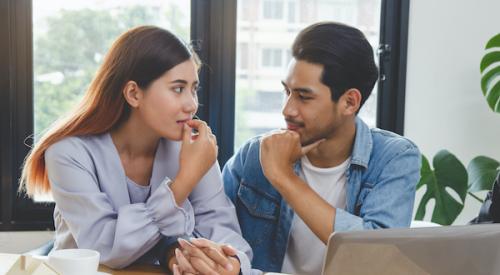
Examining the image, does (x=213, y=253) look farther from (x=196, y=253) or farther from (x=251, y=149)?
(x=251, y=149)

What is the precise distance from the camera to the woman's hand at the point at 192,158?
1479 millimetres

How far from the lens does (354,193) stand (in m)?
1.64

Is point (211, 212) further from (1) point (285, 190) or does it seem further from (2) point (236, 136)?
(2) point (236, 136)

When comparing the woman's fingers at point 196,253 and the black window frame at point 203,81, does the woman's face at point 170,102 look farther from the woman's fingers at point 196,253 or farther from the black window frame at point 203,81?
the black window frame at point 203,81

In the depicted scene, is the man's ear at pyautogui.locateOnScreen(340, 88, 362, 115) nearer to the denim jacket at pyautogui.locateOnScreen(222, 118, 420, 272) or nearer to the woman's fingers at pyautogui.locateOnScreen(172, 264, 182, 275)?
the denim jacket at pyautogui.locateOnScreen(222, 118, 420, 272)

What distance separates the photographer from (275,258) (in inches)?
67.6

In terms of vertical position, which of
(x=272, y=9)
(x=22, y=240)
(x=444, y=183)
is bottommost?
(x=22, y=240)

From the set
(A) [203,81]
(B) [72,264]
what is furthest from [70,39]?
(B) [72,264]

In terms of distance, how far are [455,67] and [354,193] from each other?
4.57 ft

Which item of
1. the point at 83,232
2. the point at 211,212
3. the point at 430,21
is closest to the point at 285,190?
the point at 211,212

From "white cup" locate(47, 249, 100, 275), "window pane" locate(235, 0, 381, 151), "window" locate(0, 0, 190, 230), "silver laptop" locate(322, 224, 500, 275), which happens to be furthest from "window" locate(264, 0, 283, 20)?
"silver laptop" locate(322, 224, 500, 275)

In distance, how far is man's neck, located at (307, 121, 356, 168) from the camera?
170 cm

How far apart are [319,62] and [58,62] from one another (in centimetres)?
134

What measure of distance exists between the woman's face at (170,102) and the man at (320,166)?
9.0 inches
